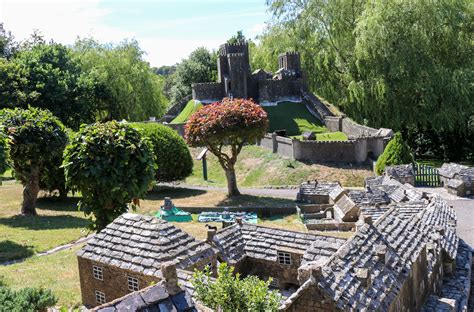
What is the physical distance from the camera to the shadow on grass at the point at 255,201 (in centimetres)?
2841

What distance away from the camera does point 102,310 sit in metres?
7.49

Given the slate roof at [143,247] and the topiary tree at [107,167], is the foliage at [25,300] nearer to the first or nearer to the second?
the slate roof at [143,247]

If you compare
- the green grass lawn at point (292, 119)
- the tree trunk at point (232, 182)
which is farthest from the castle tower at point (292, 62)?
the tree trunk at point (232, 182)

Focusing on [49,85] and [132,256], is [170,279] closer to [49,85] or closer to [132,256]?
[132,256]

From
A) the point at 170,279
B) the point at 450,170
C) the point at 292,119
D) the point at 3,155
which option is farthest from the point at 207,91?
the point at 170,279

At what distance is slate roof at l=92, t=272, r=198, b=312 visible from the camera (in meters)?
7.62

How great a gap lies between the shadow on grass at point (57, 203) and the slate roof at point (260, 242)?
55.3 ft

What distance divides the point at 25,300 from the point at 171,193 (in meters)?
23.6

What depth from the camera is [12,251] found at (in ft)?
63.7

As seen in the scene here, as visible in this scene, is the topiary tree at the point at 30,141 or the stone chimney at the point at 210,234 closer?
the stone chimney at the point at 210,234

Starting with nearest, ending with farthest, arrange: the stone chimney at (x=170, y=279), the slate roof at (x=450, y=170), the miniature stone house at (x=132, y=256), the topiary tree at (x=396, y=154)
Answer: the stone chimney at (x=170, y=279), the miniature stone house at (x=132, y=256), the slate roof at (x=450, y=170), the topiary tree at (x=396, y=154)

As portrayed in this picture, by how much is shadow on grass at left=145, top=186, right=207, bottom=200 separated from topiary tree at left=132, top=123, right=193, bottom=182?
0.84m

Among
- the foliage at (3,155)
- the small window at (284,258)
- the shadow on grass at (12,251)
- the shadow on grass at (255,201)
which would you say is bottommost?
the shadow on grass at (255,201)

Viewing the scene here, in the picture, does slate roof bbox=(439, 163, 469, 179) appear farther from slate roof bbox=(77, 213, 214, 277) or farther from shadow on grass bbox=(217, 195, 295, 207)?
slate roof bbox=(77, 213, 214, 277)
